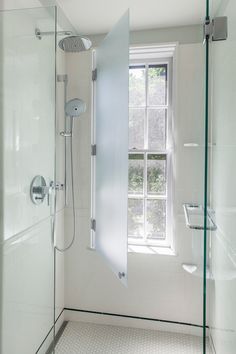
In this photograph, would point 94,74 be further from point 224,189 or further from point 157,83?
point 224,189

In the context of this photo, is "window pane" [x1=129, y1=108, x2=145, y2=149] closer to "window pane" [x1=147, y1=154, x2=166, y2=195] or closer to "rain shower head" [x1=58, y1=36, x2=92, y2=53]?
"window pane" [x1=147, y1=154, x2=166, y2=195]

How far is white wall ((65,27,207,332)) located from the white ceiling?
196 millimetres

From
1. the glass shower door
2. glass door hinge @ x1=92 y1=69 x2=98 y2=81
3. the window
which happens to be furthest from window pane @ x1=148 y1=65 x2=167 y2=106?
the glass shower door

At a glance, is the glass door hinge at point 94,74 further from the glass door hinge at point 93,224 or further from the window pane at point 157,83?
the glass door hinge at point 93,224

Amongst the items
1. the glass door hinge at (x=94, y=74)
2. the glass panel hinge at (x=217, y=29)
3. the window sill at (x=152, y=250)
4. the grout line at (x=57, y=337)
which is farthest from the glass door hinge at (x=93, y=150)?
the grout line at (x=57, y=337)

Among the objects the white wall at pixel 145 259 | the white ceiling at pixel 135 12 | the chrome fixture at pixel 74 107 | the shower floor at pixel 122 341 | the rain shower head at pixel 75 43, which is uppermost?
the white ceiling at pixel 135 12

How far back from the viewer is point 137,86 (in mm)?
2152

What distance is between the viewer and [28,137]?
1.44 m

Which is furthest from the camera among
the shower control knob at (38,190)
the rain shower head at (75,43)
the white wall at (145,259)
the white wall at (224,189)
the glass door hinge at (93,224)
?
the glass door hinge at (93,224)

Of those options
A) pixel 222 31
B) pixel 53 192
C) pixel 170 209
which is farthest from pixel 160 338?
pixel 222 31

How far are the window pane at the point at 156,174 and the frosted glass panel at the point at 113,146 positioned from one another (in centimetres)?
42

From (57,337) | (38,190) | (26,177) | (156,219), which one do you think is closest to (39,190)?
(38,190)

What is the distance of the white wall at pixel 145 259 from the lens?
6.39 feet

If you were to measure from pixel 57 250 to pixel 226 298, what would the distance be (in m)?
1.28
